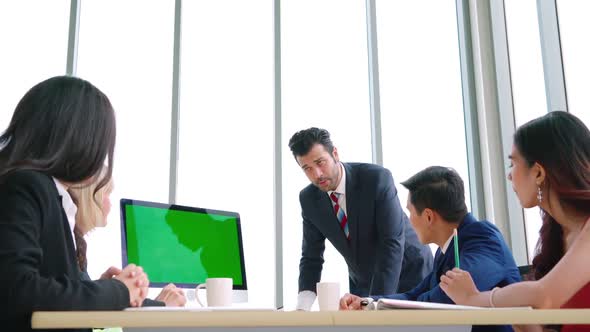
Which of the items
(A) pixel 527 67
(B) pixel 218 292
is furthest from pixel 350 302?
(A) pixel 527 67

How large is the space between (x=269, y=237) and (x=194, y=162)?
69 cm

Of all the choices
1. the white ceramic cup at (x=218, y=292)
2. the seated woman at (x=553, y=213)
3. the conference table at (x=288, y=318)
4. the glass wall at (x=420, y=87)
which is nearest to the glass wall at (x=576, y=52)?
the glass wall at (x=420, y=87)

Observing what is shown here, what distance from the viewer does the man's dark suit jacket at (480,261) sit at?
5.87 feet

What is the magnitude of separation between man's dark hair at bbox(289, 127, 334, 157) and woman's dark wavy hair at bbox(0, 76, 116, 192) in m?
1.65

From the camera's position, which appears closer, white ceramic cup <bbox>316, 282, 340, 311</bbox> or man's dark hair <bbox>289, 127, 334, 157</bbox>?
white ceramic cup <bbox>316, 282, 340, 311</bbox>

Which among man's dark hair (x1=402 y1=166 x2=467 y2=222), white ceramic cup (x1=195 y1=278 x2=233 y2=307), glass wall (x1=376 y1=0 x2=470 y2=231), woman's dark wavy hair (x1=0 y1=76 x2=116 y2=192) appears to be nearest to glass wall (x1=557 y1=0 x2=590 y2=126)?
glass wall (x1=376 y1=0 x2=470 y2=231)

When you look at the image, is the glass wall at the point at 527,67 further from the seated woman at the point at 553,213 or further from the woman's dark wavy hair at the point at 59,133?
the woman's dark wavy hair at the point at 59,133

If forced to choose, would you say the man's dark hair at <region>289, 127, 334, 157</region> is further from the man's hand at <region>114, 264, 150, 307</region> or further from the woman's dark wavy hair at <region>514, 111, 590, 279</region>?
the man's hand at <region>114, 264, 150, 307</region>

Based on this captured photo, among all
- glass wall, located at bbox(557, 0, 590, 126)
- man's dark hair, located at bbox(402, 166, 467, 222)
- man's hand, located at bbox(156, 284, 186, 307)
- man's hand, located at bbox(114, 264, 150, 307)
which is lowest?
man's hand, located at bbox(156, 284, 186, 307)

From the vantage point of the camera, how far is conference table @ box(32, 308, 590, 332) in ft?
3.07

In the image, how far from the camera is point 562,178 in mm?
1568

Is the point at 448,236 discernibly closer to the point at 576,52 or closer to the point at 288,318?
the point at 288,318

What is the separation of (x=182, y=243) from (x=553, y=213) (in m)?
1.13

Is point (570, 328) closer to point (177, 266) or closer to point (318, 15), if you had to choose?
point (177, 266)
